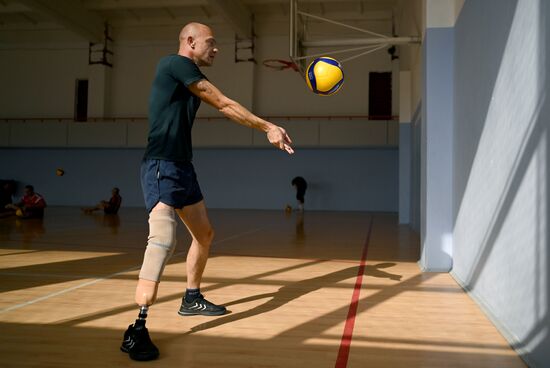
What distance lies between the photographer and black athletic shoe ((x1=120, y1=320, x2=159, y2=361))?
94.4 inches

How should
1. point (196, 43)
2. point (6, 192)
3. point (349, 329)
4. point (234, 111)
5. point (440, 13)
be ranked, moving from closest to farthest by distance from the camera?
point (234, 111) → point (196, 43) → point (349, 329) → point (440, 13) → point (6, 192)

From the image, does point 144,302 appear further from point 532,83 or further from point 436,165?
point 436,165

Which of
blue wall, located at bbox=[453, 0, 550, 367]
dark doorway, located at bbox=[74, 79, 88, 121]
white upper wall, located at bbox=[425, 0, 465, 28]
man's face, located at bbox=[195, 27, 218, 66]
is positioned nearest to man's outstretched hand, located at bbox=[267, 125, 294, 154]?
man's face, located at bbox=[195, 27, 218, 66]

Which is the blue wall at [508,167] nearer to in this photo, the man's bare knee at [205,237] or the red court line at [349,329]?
the red court line at [349,329]

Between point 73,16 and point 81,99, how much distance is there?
13.9ft

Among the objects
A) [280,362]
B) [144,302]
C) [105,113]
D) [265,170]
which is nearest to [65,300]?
[144,302]

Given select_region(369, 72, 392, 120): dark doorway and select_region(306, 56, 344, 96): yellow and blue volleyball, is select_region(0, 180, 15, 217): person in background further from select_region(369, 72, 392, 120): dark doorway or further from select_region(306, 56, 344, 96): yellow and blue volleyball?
select_region(306, 56, 344, 96): yellow and blue volleyball

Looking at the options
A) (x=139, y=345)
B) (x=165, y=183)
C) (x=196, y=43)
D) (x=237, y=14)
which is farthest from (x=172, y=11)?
(x=139, y=345)

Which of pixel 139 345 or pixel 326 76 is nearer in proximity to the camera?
pixel 139 345

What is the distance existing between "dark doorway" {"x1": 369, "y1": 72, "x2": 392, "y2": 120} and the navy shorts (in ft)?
57.2

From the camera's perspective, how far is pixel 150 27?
20.8 meters

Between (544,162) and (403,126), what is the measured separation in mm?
11117

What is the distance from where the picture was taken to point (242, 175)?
2061 centimetres

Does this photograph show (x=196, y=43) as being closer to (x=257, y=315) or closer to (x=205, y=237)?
(x=205, y=237)
